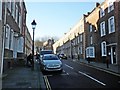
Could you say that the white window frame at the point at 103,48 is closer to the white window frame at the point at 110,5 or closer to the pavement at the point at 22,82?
the white window frame at the point at 110,5

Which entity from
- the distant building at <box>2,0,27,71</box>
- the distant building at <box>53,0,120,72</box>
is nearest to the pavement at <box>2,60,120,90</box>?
the distant building at <box>2,0,27,71</box>

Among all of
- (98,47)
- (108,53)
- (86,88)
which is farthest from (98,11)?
(86,88)

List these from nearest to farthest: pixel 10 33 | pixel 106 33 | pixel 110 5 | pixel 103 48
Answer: pixel 10 33, pixel 110 5, pixel 106 33, pixel 103 48

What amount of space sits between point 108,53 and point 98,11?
8663 mm

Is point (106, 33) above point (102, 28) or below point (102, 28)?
below

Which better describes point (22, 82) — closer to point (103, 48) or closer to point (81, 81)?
point (81, 81)

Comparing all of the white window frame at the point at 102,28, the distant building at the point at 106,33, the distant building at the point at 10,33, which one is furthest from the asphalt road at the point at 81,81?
the white window frame at the point at 102,28

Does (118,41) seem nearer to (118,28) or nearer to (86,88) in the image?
(118,28)

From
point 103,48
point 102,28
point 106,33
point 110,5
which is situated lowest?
point 103,48

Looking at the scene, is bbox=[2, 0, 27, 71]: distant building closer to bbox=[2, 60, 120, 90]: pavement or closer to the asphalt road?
bbox=[2, 60, 120, 90]: pavement

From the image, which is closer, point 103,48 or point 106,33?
point 106,33

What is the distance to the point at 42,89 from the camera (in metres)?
9.85

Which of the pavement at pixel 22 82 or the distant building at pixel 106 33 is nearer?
the pavement at pixel 22 82

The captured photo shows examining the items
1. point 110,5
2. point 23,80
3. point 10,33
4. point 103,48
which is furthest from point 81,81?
point 103,48
